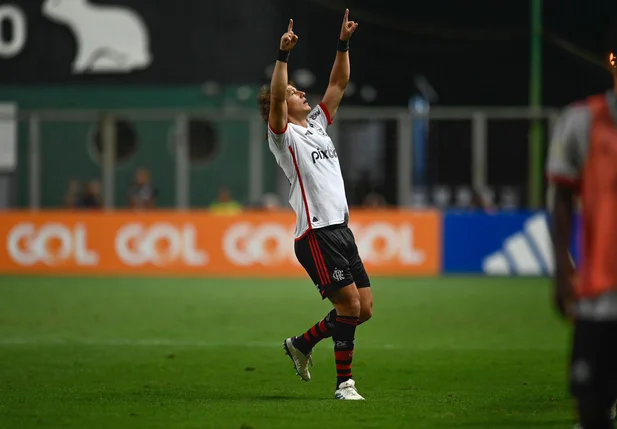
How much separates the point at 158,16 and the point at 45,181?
618 cm

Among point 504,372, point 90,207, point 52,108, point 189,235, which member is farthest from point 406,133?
point 504,372

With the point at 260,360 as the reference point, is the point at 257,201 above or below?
above

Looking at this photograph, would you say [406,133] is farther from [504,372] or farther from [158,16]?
[504,372]

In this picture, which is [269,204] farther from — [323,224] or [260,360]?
[323,224]

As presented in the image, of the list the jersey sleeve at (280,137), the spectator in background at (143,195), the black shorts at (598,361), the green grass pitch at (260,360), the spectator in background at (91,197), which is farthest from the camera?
the spectator in background at (143,195)

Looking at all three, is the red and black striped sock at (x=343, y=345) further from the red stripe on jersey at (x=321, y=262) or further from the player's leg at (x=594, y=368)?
the player's leg at (x=594, y=368)

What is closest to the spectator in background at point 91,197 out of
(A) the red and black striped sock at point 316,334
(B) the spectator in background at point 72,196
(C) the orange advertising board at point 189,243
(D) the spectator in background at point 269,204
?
(B) the spectator in background at point 72,196

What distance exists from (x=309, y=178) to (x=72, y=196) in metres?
18.0

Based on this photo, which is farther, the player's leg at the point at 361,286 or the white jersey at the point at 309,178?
the player's leg at the point at 361,286

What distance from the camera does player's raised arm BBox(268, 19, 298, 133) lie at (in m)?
8.58

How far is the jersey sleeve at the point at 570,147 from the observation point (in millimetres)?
5273

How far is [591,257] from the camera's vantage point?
5.18 m

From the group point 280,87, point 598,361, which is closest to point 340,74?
point 280,87

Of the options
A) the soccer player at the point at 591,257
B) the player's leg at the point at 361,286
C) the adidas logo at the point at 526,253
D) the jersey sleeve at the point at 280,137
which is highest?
the jersey sleeve at the point at 280,137
